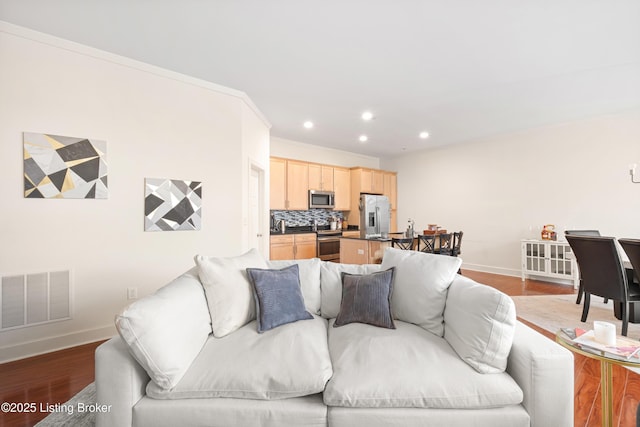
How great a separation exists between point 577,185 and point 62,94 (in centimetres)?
712

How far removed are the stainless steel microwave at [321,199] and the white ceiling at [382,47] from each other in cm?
228

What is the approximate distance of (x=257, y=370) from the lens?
4.68 feet

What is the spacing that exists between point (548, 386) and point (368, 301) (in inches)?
39.4

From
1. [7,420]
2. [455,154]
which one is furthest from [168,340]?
[455,154]

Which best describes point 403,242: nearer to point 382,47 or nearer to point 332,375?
point 382,47

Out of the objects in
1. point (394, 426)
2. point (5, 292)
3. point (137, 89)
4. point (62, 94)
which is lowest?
point (394, 426)

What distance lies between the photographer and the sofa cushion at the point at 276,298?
1.91 m

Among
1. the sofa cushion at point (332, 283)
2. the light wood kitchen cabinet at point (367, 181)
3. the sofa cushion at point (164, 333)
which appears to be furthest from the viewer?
the light wood kitchen cabinet at point (367, 181)

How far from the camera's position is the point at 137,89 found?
3.04m

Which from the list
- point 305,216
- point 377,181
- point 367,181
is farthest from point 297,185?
point 377,181

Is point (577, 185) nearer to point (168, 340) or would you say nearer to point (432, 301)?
point (432, 301)

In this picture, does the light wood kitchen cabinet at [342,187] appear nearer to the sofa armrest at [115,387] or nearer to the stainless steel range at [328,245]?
the stainless steel range at [328,245]

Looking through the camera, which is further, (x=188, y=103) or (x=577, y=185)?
(x=577, y=185)

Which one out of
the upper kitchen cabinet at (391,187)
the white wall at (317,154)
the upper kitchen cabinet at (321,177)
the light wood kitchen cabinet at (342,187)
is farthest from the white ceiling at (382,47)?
the upper kitchen cabinet at (391,187)
